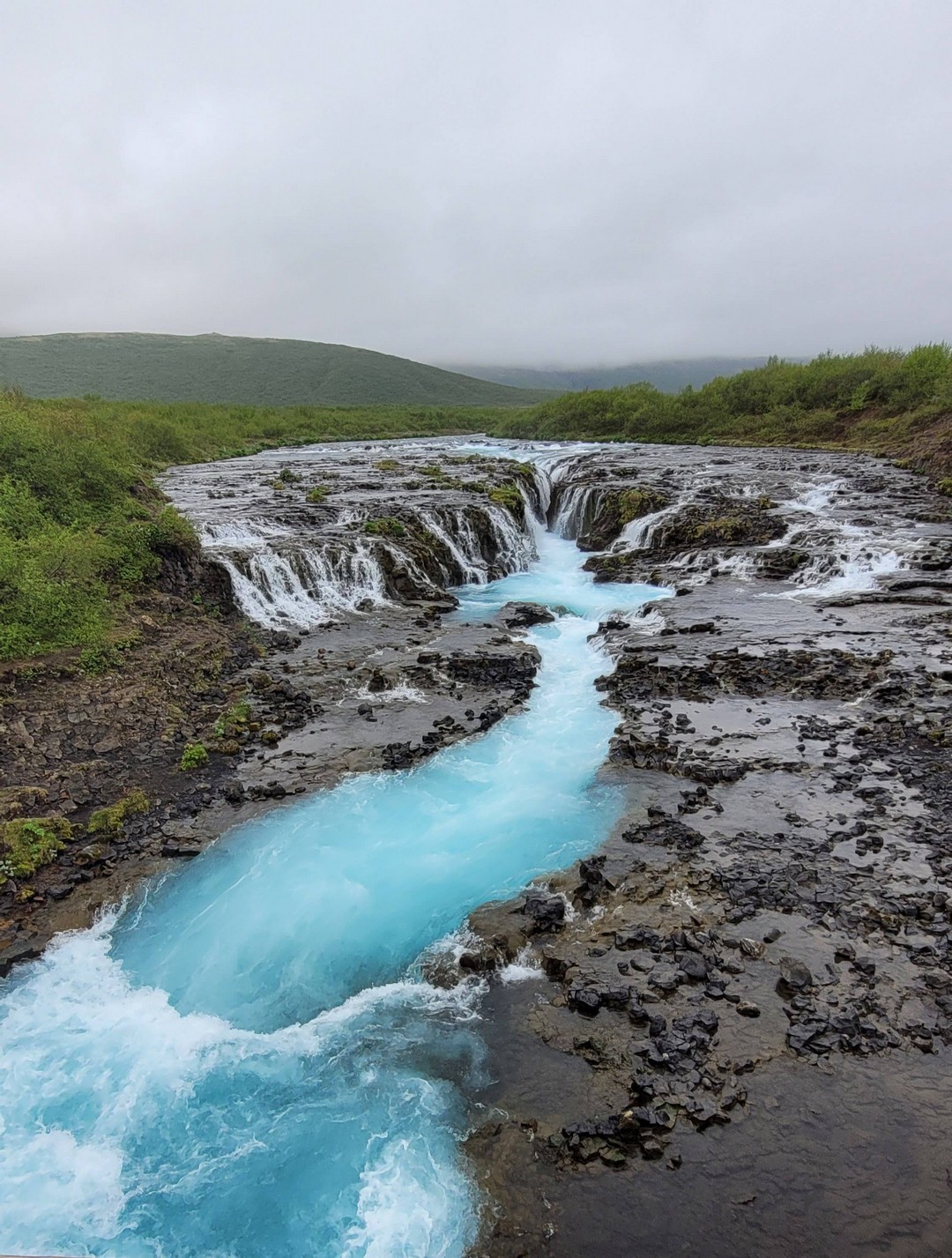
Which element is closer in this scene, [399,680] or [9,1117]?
[9,1117]

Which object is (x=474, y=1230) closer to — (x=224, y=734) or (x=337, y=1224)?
(x=337, y=1224)

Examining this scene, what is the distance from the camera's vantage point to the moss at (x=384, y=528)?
101ft

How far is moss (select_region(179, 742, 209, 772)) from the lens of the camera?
50.4 feet

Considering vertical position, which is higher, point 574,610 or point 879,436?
point 879,436

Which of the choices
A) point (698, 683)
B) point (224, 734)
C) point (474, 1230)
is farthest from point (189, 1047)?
point (698, 683)

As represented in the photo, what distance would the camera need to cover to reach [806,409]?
70.8 meters

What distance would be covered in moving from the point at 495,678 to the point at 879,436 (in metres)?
57.2

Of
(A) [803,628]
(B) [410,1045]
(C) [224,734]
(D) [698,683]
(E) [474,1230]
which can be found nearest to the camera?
(E) [474,1230]

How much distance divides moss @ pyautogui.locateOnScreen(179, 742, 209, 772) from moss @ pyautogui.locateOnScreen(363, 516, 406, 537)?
654 inches

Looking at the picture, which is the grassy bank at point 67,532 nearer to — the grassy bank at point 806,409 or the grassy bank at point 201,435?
the grassy bank at point 201,435

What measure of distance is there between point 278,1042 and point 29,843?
6744 millimetres

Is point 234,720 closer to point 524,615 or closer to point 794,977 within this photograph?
point 524,615

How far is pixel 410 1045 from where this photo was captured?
29.3 ft

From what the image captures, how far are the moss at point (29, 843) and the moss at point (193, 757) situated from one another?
2.81 metres
